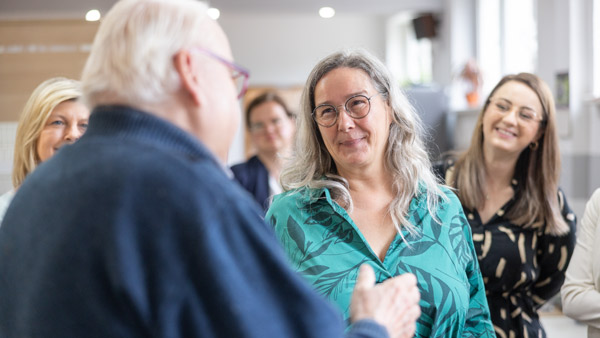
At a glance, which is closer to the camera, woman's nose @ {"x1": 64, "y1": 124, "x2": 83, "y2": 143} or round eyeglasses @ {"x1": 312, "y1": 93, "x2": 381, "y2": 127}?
round eyeglasses @ {"x1": 312, "y1": 93, "x2": 381, "y2": 127}

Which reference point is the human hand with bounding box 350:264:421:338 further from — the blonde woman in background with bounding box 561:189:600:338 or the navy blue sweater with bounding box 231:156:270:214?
the navy blue sweater with bounding box 231:156:270:214

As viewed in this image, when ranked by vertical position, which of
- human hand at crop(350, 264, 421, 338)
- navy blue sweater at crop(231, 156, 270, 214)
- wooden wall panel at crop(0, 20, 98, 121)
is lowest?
navy blue sweater at crop(231, 156, 270, 214)

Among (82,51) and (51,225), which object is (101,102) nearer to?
(51,225)

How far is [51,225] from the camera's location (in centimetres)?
87

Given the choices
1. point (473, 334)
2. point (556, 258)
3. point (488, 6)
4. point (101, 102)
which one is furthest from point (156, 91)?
point (488, 6)

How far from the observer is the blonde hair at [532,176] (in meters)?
2.49

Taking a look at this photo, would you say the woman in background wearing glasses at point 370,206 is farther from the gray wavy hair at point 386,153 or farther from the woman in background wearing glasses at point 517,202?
the woman in background wearing glasses at point 517,202

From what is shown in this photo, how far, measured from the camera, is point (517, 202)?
2.53 metres

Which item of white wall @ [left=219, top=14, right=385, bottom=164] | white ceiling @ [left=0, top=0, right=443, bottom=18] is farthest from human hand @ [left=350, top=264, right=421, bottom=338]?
white wall @ [left=219, top=14, right=385, bottom=164]

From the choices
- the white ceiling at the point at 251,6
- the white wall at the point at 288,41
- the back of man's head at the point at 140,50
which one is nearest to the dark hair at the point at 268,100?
the white ceiling at the point at 251,6

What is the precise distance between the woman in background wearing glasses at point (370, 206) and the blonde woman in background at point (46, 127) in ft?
2.71

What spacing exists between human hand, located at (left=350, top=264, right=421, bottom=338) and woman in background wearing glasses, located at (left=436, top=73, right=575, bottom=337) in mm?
1328

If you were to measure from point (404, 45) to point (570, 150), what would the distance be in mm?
5614

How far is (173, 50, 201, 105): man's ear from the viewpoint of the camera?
3.11ft
